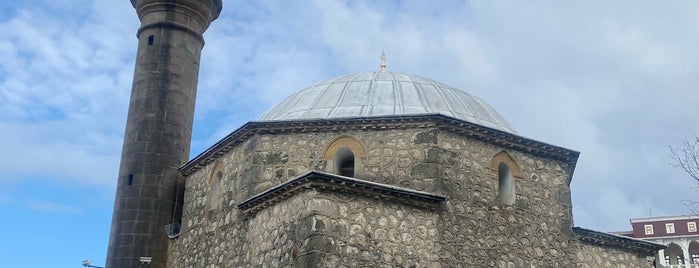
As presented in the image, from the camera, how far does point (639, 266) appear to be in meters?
14.5

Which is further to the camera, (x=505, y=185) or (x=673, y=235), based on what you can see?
(x=673, y=235)

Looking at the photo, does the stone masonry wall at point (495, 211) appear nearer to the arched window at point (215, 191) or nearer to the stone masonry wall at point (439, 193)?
the stone masonry wall at point (439, 193)

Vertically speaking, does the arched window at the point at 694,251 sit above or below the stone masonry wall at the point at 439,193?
above

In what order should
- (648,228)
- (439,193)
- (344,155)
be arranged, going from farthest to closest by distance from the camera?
1. (648,228)
2. (344,155)
3. (439,193)

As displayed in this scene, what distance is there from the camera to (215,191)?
14.2 m

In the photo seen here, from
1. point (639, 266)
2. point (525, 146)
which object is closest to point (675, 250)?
point (639, 266)

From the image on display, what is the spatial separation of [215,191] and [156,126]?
3.64m

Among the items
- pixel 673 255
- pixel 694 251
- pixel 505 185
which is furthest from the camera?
pixel 673 255

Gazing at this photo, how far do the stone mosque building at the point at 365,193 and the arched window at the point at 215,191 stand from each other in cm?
4

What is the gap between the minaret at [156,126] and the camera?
1592 cm

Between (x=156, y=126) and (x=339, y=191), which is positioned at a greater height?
(x=156, y=126)

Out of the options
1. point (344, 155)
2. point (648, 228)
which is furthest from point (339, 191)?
point (648, 228)

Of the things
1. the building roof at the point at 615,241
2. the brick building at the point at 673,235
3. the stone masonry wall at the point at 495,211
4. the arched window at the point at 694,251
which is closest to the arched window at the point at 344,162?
the stone masonry wall at the point at 495,211

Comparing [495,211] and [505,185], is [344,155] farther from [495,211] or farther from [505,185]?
[505,185]
